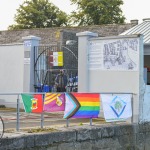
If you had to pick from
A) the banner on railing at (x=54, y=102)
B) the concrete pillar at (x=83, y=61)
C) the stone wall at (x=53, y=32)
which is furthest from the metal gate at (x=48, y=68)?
the stone wall at (x=53, y=32)

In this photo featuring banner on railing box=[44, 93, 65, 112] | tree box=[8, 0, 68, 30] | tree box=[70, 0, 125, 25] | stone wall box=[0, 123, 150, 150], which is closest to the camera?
stone wall box=[0, 123, 150, 150]

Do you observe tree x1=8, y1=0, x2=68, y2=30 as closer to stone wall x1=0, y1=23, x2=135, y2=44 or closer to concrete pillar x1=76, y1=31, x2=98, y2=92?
stone wall x1=0, y1=23, x2=135, y2=44

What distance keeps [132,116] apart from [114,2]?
4262 cm

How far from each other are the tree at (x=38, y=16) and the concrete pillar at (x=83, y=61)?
42521 mm

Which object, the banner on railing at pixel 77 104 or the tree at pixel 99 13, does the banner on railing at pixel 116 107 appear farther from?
the tree at pixel 99 13

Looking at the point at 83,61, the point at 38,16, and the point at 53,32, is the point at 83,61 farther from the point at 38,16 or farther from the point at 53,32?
the point at 38,16

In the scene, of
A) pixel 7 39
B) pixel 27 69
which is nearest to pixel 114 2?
pixel 7 39

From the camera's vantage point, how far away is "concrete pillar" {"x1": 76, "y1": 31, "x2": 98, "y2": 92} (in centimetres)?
1565

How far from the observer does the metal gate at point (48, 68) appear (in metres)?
17.2

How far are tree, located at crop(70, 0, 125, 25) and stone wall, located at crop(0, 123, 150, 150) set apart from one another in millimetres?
40374

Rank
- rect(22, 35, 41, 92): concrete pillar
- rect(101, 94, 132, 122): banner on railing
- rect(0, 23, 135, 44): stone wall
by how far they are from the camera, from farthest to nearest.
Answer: rect(0, 23, 135, 44): stone wall, rect(22, 35, 41, 92): concrete pillar, rect(101, 94, 132, 122): banner on railing

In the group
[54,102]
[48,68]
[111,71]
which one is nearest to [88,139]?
[54,102]

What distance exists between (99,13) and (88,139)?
44.2 m

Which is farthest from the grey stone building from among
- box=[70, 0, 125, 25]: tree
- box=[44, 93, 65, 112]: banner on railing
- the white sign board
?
box=[70, 0, 125, 25]: tree
